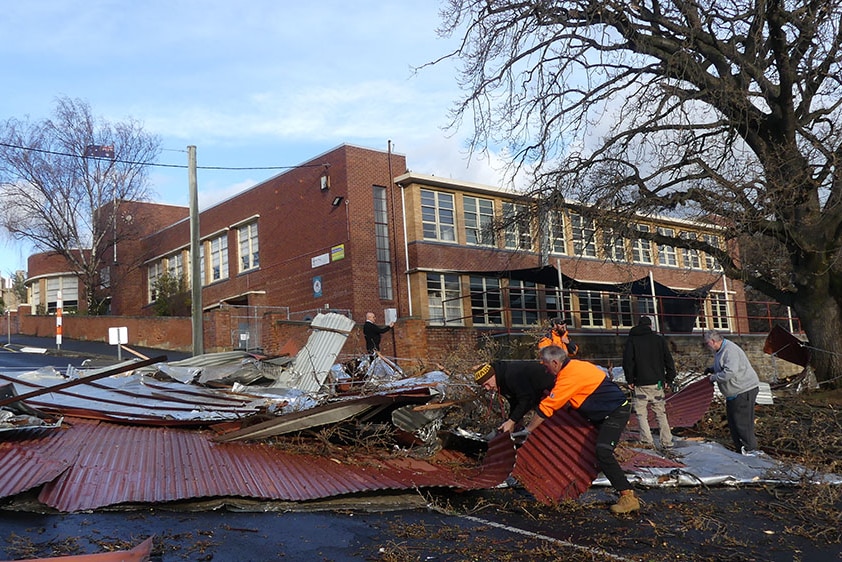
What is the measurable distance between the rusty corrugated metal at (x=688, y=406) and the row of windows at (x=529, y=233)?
3708 millimetres

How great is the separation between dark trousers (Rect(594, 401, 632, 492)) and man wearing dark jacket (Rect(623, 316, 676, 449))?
2.80 m

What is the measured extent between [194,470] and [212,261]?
89.7 feet

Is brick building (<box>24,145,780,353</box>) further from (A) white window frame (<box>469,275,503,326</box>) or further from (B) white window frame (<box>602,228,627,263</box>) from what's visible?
(B) white window frame (<box>602,228,627,263</box>)

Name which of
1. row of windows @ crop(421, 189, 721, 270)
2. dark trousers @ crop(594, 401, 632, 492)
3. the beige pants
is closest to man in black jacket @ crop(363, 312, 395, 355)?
row of windows @ crop(421, 189, 721, 270)

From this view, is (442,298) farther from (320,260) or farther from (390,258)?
(320,260)

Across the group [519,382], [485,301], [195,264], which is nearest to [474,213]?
[485,301]

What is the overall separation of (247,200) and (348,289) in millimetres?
8163

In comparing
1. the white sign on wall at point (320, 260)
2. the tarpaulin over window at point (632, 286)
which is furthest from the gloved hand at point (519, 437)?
the white sign on wall at point (320, 260)

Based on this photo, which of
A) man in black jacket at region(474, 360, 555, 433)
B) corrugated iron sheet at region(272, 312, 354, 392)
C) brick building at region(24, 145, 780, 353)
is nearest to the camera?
man in black jacket at region(474, 360, 555, 433)

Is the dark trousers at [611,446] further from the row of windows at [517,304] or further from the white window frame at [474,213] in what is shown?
the white window frame at [474,213]

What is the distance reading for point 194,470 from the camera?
6547 millimetres

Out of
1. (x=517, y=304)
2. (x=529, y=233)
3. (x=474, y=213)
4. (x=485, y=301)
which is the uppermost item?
(x=474, y=213)

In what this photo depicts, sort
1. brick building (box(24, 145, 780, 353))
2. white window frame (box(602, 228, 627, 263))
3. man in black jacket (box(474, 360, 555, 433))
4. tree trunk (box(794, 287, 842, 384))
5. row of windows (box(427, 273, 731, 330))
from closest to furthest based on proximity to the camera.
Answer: man in black jacket (box(474, 360, 555, 433)) → white window frame (box(602, 228, 627, 263)) → tree trunk (box(794, 287, 842, 384)) → brick building (box(24, 145, 780, 353)) → row of windows (box(427, 273, 731, 330))

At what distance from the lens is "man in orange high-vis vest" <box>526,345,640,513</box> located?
6.15 meters
